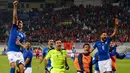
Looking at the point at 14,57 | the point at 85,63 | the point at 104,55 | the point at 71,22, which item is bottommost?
the point at 71,22

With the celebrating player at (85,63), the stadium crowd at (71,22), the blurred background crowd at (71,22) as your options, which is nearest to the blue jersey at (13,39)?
the celebrating player at (85,63)

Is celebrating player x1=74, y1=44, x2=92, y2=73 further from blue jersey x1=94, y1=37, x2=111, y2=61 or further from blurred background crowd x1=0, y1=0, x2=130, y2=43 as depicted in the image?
blurred background crowd x1=0, y1=0, x2=130, y2=43

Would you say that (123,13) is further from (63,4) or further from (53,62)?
(53,62)

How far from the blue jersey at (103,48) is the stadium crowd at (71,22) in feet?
121

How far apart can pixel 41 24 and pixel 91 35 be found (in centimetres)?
1208

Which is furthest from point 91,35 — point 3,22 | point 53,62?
point 53,62

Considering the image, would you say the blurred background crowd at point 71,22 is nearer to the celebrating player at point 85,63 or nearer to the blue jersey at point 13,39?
the celebrating player at point 85,63

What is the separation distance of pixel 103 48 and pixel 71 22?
158ft

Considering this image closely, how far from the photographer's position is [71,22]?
63.6 metres

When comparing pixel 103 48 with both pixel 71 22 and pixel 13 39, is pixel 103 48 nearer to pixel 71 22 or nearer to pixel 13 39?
pixel 13 39

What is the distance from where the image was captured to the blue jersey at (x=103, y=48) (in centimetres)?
1547

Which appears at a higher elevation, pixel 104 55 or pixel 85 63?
pixel 85 63

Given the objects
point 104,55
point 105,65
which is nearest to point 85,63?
point 105,65

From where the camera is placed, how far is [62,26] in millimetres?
62656
